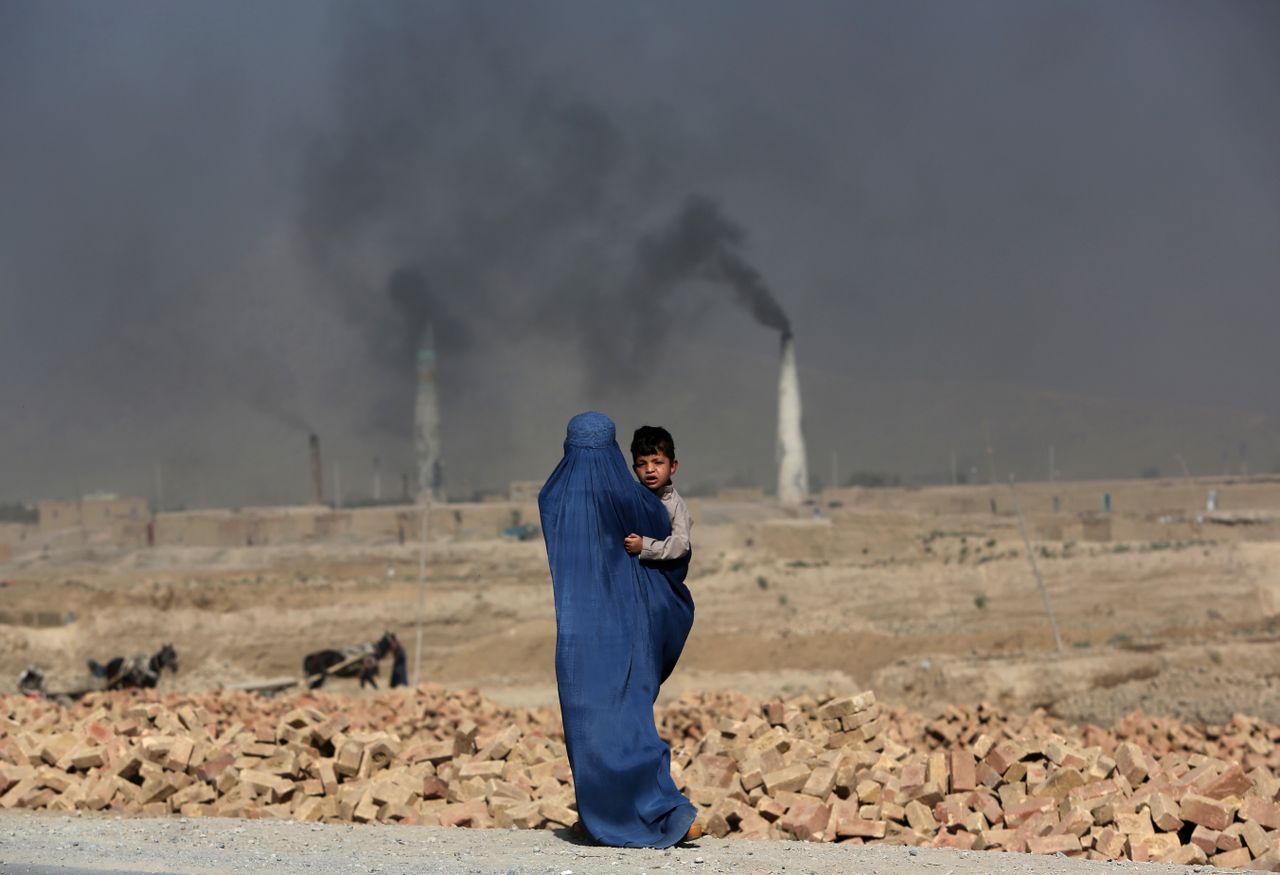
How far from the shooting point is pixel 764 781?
19.8 ft

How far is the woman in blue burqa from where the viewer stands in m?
4.81

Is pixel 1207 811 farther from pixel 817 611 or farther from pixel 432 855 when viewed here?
pixel 817 611

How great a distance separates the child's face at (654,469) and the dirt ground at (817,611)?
1178 cm

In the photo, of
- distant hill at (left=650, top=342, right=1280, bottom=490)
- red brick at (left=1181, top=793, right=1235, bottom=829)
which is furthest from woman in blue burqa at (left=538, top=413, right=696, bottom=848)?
distant hill at (left=650, top=342, right=1280, bottom=490)

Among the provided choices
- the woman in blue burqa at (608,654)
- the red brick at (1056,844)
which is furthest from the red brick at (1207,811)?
the woman in blue burqa at (608,654)

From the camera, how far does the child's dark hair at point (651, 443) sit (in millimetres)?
5012

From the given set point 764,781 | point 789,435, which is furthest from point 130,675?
point 789,435

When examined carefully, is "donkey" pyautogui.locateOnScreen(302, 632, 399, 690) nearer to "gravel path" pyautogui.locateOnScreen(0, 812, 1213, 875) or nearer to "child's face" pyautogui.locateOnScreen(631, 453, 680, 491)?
"gravel path" pyautogui.locateOnScreen(0, 812, 1213, 875)

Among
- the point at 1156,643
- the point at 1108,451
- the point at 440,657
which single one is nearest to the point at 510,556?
the point at 440,657

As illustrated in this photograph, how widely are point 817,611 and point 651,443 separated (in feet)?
80.9

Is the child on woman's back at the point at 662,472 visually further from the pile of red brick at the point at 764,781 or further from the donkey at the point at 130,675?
the donkey at the point at 130,675

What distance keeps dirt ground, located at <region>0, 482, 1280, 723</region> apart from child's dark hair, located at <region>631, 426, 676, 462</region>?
465 inches

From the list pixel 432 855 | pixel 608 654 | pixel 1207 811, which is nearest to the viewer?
pixel 432 855

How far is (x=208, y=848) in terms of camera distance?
15.8 feet
